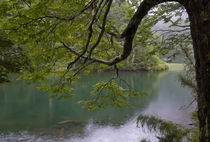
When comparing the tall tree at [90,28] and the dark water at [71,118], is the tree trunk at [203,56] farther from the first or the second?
the dark water at [71,118]

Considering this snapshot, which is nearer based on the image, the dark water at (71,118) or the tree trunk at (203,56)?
the tree trunk at (203,56)

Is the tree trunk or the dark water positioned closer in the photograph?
the tree trunk

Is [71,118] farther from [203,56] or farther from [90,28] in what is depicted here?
[203,56]

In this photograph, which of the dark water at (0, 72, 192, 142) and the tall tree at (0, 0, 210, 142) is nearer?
the tall tree at (0, 0, 210, 142)

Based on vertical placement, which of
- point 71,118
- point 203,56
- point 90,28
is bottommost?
point 71,118

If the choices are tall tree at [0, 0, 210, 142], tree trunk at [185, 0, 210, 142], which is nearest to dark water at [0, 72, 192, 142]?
tall tree at [0, 0, 210, 142]

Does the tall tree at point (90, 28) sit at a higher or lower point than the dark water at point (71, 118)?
higher

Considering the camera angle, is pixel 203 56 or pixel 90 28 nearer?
pixel 203 56

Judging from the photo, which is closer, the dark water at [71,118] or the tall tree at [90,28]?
the tall tree at [90,28]

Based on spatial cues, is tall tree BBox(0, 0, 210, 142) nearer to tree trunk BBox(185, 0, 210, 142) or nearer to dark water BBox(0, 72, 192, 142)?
tree trunk BBox(185, 0, 210, 142)

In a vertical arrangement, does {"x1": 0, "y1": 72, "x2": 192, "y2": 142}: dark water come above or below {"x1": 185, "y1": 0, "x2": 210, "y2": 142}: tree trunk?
below

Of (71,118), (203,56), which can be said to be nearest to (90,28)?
(203,56)

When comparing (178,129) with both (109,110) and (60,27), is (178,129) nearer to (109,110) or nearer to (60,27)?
(60,27)

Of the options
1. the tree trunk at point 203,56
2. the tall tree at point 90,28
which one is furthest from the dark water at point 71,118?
the tree trunk at point 203,56
